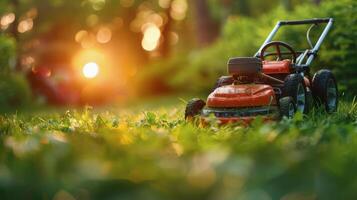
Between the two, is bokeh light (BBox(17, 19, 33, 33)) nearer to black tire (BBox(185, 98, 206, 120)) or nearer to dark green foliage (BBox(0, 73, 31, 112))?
dark green foliage (BBox(0, 73, 31, 112))

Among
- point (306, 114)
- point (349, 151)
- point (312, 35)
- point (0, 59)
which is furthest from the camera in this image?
point (0, 59)

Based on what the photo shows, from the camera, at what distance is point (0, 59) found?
15992 millimetres

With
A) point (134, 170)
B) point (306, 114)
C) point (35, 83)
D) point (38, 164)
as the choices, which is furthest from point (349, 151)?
point (35, 83)

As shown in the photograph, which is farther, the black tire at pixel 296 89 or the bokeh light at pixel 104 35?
the bokeh light at pixel 104 35

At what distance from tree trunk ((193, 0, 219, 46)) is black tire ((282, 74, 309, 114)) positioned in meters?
18.2

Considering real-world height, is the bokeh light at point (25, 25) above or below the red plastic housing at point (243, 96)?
above

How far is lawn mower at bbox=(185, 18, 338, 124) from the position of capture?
6977 mm

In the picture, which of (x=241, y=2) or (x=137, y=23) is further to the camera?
(x=137, y=23)

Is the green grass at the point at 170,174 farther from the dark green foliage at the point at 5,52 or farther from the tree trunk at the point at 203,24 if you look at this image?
the tree trunk at the point at 203,24

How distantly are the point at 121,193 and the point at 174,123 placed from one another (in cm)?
511

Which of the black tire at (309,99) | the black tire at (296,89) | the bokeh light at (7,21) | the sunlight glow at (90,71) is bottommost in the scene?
the sunlight glow at (90,71)

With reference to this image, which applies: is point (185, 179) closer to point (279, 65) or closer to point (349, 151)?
point (349, 151)

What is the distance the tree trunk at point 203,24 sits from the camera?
25.6 m

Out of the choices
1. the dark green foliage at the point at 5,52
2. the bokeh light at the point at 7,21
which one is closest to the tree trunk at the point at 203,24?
the bokeh light at the point at 7,21
